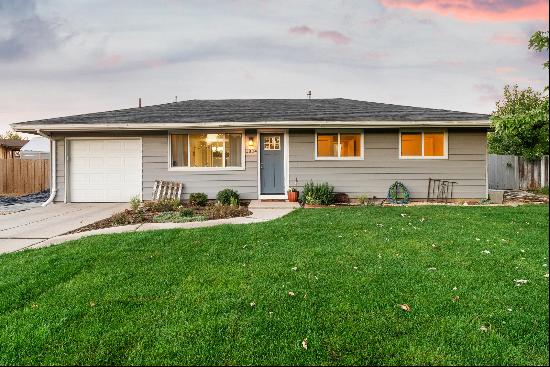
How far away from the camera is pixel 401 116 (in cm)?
1198

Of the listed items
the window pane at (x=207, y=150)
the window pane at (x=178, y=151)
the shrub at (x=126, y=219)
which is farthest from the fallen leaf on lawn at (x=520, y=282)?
the window pane at (x=178, y=151)

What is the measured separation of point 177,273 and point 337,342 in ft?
7.61

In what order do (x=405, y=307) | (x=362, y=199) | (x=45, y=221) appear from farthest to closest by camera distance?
(x=362, y=199) < (x=45, y=221) < (x=405, y=307)

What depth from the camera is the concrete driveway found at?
7.14 m

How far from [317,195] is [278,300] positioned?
7975 mm

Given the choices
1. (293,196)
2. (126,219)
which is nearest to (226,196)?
(293,196)

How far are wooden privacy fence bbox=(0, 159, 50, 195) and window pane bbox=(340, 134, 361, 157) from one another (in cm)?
1409

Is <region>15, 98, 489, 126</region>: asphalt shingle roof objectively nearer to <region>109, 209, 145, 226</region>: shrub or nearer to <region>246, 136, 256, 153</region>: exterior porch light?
<region>246, 136, 256, 153</region>: exterior porch light

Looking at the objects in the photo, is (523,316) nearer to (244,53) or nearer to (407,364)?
(407,364)

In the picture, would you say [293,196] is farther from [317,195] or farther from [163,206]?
[163,206]

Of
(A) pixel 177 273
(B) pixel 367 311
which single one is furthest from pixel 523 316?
(A) pixel 177 273

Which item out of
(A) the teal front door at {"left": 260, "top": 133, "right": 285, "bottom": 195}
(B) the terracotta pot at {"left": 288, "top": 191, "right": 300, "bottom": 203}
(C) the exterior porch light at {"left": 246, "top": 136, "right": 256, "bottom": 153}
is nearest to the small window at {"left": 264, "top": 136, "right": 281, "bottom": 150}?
(A) the teal front door at {"left": 260, "top": 133, "right": 285, "bottom": 195}

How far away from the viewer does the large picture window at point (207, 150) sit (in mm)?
12766

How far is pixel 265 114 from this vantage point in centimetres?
1270
